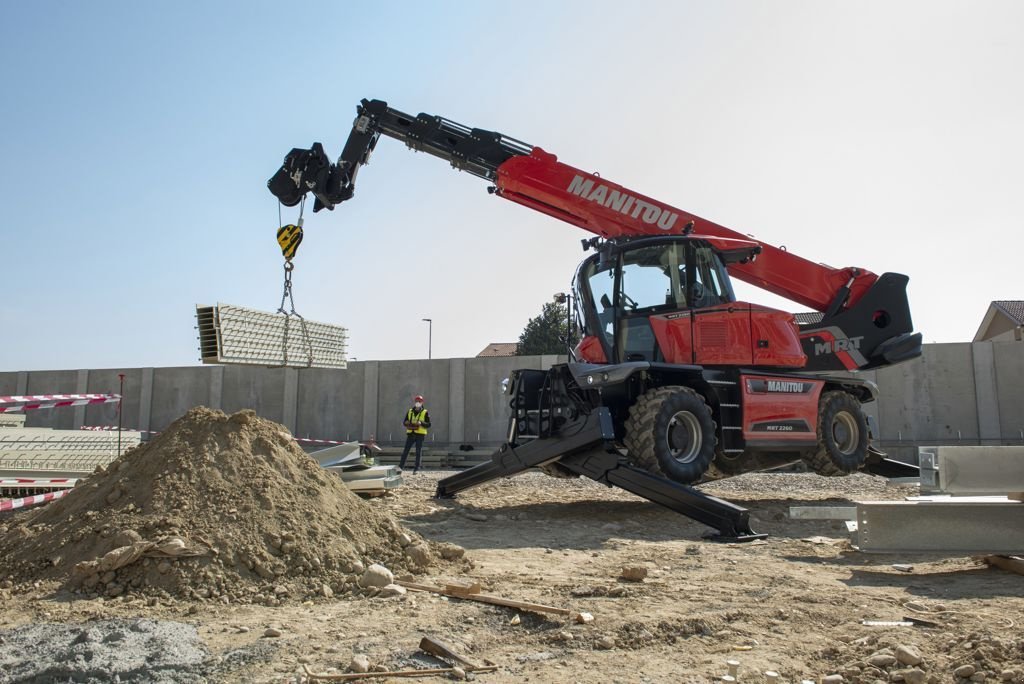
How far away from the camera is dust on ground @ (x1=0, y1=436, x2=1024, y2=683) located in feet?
11.3

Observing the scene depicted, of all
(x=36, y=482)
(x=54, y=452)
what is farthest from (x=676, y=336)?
(x=54, y=452)

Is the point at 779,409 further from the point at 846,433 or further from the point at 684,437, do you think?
the point at 846,433

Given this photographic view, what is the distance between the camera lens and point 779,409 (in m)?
9.45

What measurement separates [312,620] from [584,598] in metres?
1.58

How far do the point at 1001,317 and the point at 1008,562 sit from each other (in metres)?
43.6

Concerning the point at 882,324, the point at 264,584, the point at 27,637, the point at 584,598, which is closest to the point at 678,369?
the point at 882,324

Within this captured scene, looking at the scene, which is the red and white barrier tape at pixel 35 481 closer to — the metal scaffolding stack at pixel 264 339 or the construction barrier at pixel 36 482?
the construction barrier at pixel 36 482

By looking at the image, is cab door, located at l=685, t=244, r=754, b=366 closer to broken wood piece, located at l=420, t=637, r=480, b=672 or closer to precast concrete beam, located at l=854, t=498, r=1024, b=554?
precast concrete beam, located at l=854, t=498, r=1024, b=554

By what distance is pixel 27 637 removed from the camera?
378 centimetres

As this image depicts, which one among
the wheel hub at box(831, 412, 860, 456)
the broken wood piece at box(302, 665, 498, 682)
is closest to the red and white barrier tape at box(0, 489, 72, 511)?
the broken wood piece at box(302, 665, 498, 682)

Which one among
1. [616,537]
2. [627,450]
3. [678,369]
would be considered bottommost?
[616,537]

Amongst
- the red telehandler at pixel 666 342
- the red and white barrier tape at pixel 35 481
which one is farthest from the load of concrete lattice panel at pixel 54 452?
the red telehandler at pixel 666 342

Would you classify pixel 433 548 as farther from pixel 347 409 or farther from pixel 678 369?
pixel 347 409

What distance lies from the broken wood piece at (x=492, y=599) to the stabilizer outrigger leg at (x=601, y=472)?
336cm
